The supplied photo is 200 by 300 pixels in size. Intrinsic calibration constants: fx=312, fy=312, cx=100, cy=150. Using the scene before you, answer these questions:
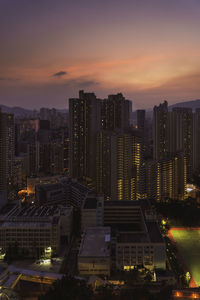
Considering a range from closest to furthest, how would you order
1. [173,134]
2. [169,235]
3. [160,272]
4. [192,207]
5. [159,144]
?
1. [160,272]
2. [169,235]
3. [192,207]
4. [159,144]
5. [173,134]

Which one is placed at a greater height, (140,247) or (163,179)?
(163,179)

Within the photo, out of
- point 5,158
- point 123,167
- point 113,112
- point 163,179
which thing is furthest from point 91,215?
point 113,112

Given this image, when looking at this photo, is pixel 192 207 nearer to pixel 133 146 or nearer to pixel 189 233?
pixel 189 233

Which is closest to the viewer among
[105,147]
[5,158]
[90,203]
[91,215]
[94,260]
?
[94,260]

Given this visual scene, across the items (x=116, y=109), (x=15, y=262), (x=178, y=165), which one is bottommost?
(x=15, y=262)

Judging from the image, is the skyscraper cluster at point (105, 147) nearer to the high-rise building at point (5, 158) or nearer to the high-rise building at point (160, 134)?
the high-rise building at point (160, 134)

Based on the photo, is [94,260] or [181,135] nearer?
[94,260]

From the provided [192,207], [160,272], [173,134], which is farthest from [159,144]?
[160,272]

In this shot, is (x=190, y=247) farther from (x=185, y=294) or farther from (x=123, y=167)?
(x=123, y=167)
